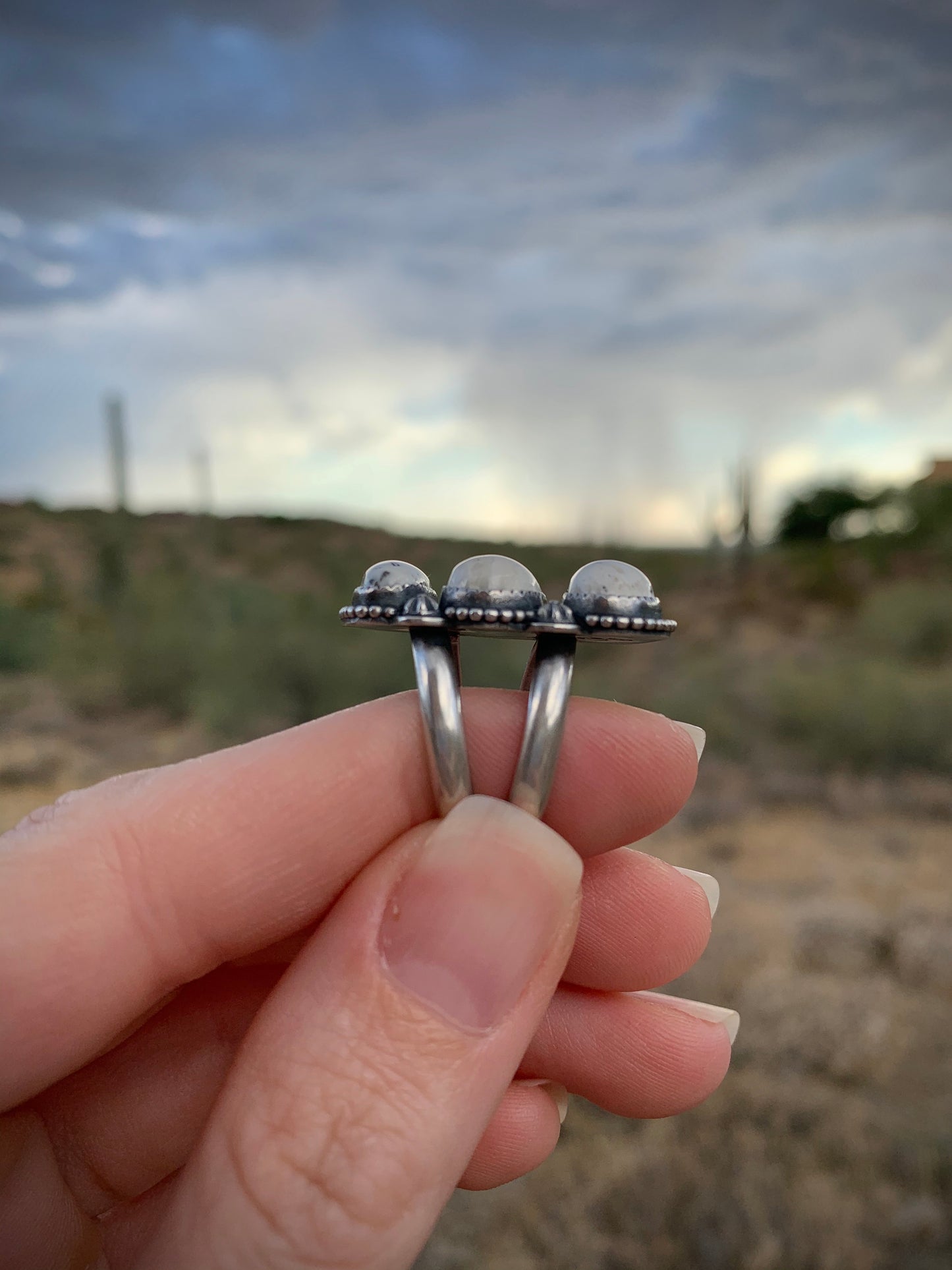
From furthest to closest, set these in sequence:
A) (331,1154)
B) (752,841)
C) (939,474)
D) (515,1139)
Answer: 1. (939,474)
2. (752,841)
3. (515,1139)
4. (331,1154)

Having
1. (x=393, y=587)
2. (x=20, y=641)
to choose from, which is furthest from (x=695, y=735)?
(x=20, y=641)

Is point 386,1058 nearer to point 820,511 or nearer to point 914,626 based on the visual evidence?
point 914,626

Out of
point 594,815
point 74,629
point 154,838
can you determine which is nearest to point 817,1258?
point 594,815

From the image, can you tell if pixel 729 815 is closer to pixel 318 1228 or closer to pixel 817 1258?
pixel 817 1258

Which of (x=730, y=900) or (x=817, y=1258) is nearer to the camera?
(x=817, y=1258)

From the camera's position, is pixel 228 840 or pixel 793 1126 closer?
pixel 228 840

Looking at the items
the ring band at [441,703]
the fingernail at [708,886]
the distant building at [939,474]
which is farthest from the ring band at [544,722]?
the distant building at [939,474]
